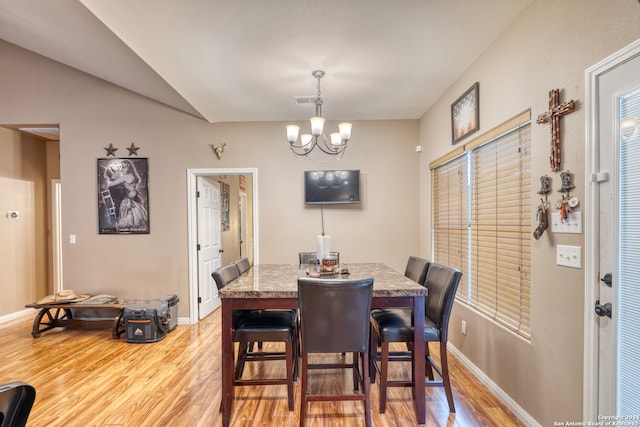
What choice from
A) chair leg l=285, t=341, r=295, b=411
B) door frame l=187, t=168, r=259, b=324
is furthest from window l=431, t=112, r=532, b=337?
door frame l=187, t=168, r=259, b=324

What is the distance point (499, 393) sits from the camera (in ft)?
7.08

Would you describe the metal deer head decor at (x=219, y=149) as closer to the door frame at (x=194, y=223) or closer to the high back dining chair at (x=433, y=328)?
the door frame at (x=194, y=223)

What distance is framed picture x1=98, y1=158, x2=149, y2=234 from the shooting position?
3.94 meters

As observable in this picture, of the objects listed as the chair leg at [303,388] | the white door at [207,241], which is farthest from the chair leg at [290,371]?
the white door at [207,241]

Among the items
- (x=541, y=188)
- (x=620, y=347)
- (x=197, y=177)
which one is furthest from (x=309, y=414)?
(x=197, y=177)

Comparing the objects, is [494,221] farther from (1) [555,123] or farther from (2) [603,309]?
(2) [603,309]

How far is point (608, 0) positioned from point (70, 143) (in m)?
5.38

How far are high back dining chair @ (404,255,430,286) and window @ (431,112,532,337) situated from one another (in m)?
0.51

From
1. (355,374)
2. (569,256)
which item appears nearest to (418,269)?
(355,374)

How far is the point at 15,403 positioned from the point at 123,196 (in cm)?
380

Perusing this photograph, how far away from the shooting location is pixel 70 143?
393 cm

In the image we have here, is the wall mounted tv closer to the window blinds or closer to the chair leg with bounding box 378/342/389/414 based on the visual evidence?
the window blinds

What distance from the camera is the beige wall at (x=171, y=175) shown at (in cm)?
389

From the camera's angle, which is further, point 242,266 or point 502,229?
point 242,266
